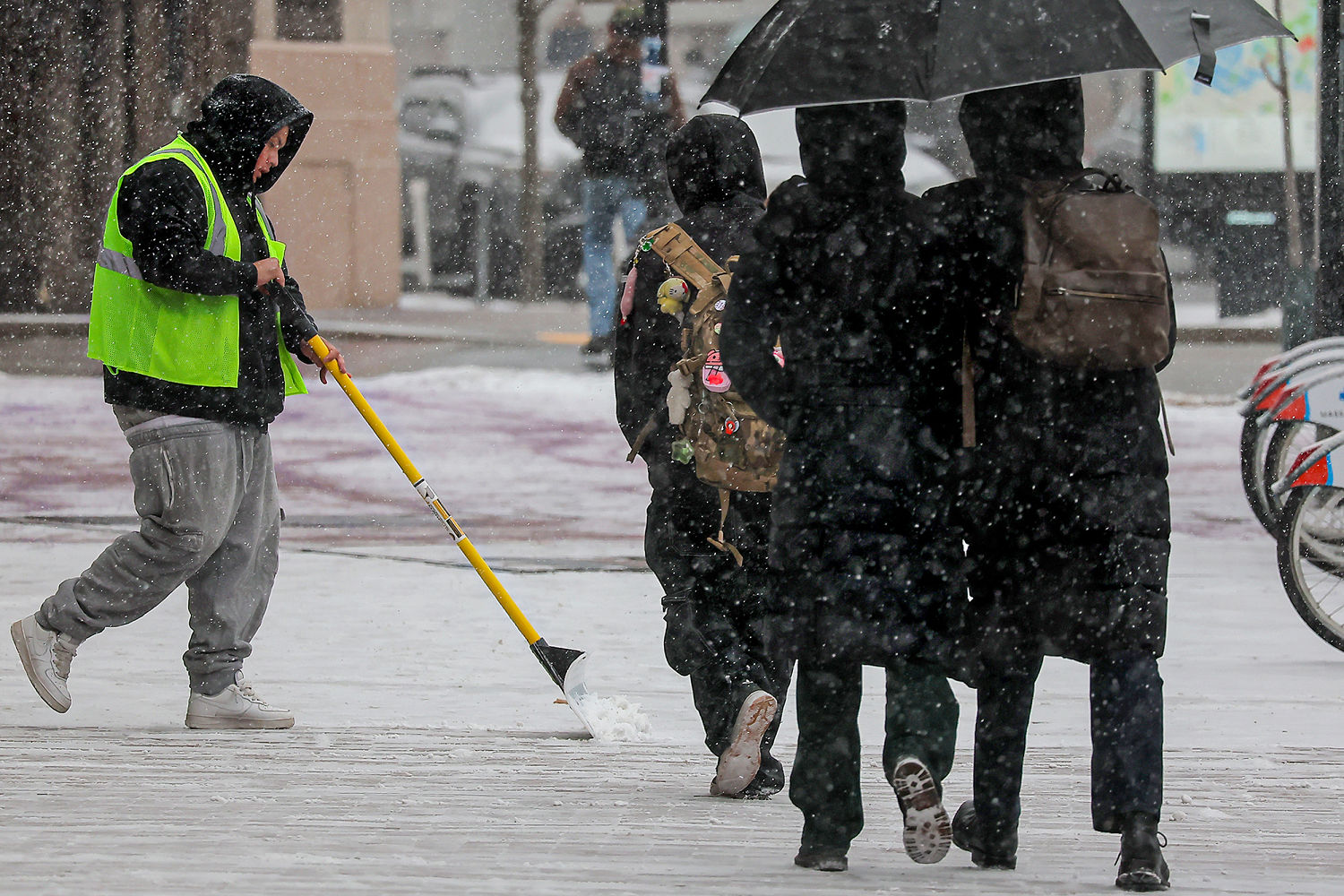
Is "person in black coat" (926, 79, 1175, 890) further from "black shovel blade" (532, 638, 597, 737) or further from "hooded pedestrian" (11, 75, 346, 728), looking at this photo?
"hooded pedestrian" (11, 75, 346, 728)

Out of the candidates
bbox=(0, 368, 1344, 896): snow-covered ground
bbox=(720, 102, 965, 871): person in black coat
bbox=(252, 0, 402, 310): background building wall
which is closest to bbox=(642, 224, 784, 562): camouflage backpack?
bbox=(720, 102, 965, 871): person in black coat

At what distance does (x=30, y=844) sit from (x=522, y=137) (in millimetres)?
17145

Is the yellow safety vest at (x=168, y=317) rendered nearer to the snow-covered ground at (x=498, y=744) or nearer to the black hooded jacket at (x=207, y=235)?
the black hooded jacket at (x=207, y=235)

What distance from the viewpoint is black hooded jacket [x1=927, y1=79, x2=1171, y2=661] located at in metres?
4.18

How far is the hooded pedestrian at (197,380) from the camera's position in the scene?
18.2ft

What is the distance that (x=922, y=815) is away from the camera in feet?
13.8

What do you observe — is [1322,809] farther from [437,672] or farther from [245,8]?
[245,8]

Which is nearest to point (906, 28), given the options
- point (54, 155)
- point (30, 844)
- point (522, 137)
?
point (30, 844)

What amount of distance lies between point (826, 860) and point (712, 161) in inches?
70.6

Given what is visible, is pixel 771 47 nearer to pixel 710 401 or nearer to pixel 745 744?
pixel 710 401

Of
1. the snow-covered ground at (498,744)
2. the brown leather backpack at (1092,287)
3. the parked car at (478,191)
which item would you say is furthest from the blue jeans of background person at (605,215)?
the brown leather backpack at (1092,287)

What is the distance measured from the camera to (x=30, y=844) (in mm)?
4520

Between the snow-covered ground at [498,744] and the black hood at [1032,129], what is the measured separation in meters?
1.50

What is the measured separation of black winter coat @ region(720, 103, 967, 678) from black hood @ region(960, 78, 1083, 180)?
0.20 m
